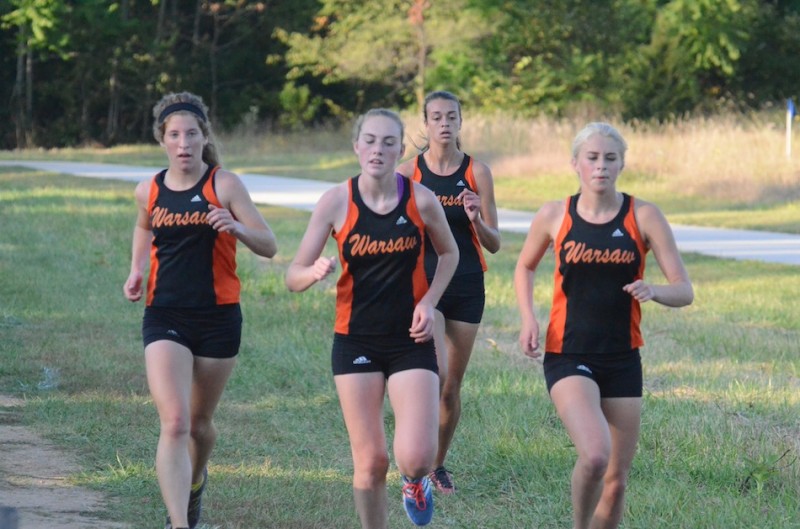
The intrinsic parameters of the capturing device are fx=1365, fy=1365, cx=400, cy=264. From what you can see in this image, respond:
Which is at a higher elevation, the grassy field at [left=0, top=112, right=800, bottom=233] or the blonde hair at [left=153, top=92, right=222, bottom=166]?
the blonde hair at [left=153, top=92, right=222, bottom=166]

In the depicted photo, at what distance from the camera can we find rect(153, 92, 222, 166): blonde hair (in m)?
6.18

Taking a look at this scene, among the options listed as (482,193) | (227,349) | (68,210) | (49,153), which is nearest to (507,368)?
(482,193)

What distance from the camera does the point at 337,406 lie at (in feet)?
30.6

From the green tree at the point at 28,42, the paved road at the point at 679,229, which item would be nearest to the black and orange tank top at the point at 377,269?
the paved road at the point at 679,229

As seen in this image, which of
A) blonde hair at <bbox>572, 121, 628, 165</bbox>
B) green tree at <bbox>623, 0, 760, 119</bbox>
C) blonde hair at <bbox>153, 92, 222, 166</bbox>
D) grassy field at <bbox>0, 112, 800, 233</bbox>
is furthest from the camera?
green tree at <bbox>623, 0, 760, 119</bbox>

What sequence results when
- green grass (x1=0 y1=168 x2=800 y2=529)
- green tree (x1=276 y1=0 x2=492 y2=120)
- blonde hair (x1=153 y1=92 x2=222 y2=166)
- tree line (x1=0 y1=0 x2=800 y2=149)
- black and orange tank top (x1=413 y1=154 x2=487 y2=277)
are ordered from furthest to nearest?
green tree (x1=276 y1=0 x2=492 y2=120)
tree line (x1=0 y1=0 x2=800 y2=149)
black and orange tank top (x1=413 y1=154 x2=487 y2=277)
green grass (x1=0 y1=168 x2=800 y2=529)
blonde hair (x1=153 y1=92 x2=222 y2=166)

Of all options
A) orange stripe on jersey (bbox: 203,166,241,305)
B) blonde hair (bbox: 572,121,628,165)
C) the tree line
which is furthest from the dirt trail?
the tree line

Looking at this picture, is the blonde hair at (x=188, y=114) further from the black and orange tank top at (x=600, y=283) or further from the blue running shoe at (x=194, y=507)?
the black and orange tank top at (x=600, y=283)

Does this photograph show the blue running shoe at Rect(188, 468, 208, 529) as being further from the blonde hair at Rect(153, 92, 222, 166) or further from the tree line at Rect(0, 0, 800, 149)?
the tree line at Rect(0, 0, 800, 149)

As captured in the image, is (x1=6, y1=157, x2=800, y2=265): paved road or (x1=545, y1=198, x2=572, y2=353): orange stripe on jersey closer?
(x1=545, y1=198, x2=572, y2=353): orange stripe on jersey

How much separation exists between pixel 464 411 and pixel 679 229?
39.6ft

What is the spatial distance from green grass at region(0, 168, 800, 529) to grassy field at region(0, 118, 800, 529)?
17 millimetres

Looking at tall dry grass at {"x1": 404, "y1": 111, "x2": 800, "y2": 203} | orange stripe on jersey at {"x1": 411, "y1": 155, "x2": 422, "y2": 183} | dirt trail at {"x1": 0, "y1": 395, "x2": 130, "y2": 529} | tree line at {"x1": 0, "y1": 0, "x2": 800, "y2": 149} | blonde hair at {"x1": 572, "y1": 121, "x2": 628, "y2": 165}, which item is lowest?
dirt trail at {"x1": 0, "y1": 395, "x2": 130, "y2": 529}

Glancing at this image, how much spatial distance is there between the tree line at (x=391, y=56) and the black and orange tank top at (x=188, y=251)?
3670cm
